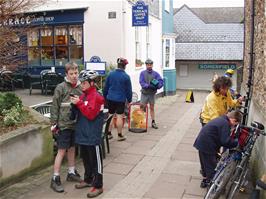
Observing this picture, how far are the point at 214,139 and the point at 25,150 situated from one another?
270 cm

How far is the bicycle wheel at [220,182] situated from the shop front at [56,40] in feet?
30.9

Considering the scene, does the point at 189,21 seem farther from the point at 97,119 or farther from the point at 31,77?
the point at 97,119

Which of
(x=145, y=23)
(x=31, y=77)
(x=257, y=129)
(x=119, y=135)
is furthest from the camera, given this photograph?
(x=31, y=77)

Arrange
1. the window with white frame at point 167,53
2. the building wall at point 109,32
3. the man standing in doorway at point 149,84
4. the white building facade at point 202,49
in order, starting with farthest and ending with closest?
the white building facade at point 202,49 → the window with white frame at point 167,53 → the building wall at point 109,32 → the man standing in doorway at point 149,84

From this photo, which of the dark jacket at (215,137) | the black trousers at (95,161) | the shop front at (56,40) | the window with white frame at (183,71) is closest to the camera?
the dark jacket at (215,137)

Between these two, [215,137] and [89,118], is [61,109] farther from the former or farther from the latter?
[215,137]

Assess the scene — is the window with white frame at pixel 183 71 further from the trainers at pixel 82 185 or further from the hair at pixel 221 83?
the trainers at pixel 82 185

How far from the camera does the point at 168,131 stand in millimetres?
9664

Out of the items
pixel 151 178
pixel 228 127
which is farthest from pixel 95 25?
pixel 228 127

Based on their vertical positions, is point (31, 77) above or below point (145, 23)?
below

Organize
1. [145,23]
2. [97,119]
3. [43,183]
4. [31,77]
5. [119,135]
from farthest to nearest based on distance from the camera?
[31,77] → [145,23] → [119,135] → [43,183] → [97,119]

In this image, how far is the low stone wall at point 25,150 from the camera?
5.28 m

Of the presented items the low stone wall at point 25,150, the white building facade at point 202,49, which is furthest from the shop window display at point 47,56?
the white building facade at point 202,49

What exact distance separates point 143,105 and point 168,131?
89 cm
